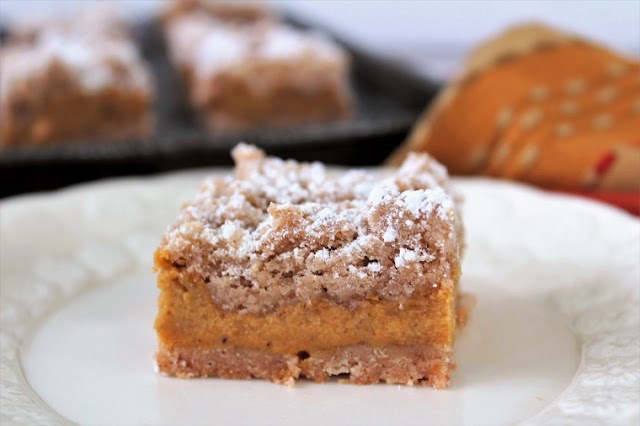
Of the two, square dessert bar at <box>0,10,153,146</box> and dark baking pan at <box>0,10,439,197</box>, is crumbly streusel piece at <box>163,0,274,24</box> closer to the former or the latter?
dark baking pan at <box>0,10,439,197</box>

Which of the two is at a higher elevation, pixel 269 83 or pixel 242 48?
pixel 242 48

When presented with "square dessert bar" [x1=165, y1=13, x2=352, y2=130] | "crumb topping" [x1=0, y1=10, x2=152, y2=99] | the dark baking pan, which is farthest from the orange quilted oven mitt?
"crumb topping" [x1=0, y1=10, x2=152, y2=99]

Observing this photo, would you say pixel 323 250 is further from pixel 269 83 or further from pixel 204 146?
pixel 269 83

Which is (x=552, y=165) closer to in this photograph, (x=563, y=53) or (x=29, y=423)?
(x=563, y=53)

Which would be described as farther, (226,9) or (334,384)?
(226,9)

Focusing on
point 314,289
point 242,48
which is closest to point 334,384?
point 314,289

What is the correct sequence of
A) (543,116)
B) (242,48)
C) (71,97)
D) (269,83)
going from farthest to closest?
(242,48)
(269,83)
(71,97)
(543,116)

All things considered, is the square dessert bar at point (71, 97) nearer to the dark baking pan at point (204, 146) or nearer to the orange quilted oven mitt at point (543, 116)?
the dark baking pan at point (204, 146)
